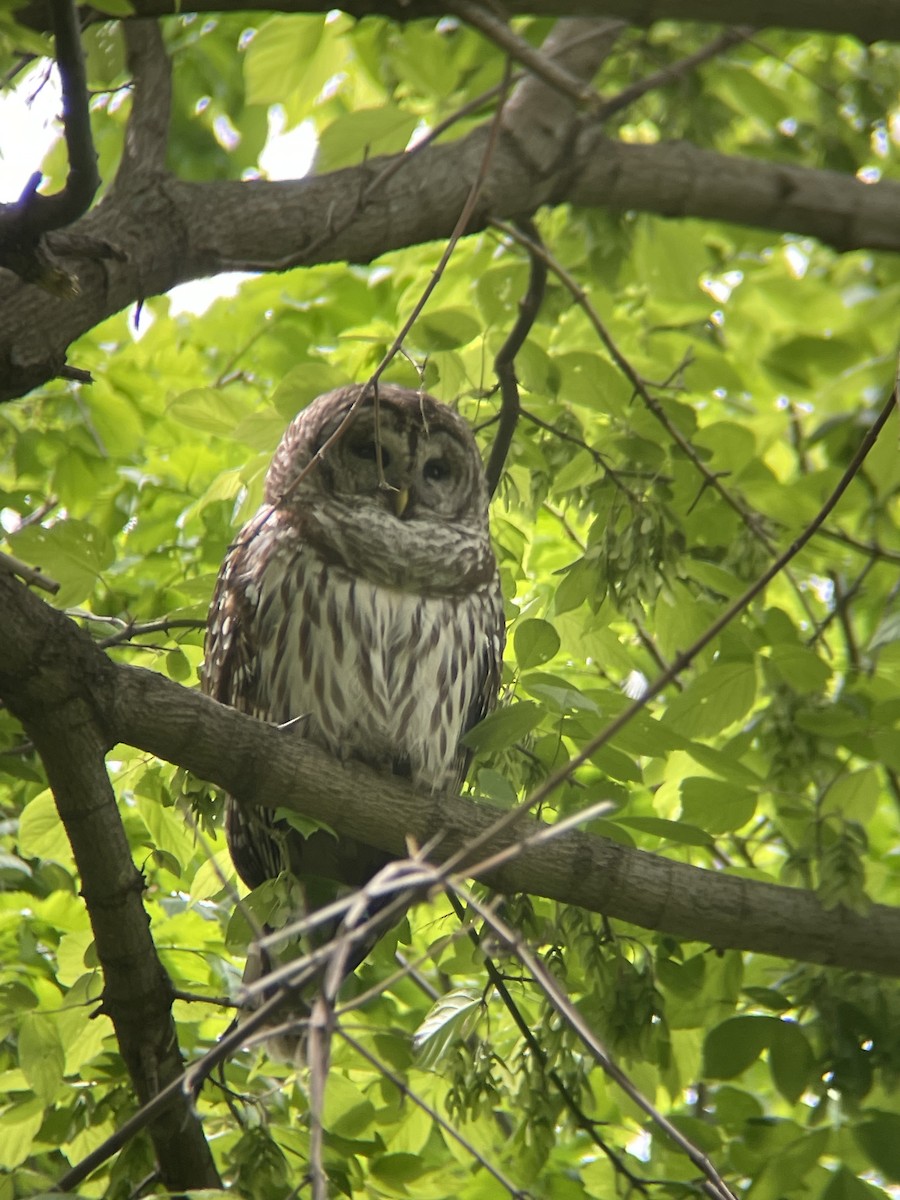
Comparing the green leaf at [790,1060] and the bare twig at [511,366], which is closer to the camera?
the green leaf at [790,1060]

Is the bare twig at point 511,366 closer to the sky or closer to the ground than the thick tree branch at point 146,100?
closer to the ground

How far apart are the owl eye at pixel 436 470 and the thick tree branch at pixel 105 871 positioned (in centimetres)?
158

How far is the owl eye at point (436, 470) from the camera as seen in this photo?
3.71 m

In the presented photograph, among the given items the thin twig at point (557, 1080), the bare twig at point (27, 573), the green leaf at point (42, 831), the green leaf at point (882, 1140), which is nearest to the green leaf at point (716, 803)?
the thin twig at point (557, 1080)

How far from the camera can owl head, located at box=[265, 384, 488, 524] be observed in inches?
141

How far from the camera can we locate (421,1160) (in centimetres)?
291

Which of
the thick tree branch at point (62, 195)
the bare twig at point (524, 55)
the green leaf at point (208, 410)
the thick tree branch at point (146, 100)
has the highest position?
the thick tree branch at point (146, 100)

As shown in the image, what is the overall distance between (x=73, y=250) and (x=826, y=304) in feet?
7.34

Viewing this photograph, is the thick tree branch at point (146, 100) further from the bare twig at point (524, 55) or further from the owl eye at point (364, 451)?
the bare twig at point (524, 55)

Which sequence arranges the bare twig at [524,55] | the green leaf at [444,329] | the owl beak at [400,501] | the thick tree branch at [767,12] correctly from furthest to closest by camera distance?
the owl beak at [400,501]
the green leaf at [444,329]
the thick tree branch at [767,12]
the bare twig at [524,55]

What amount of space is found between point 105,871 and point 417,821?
65 cm

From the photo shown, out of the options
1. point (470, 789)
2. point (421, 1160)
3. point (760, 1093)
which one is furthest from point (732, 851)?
point (421, 1160)

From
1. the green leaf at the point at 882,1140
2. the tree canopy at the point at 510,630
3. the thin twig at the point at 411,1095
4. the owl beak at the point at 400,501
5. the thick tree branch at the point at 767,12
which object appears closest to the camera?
the thin twig at the point at 411,1095

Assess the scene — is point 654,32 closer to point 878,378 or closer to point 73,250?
point 878,378
